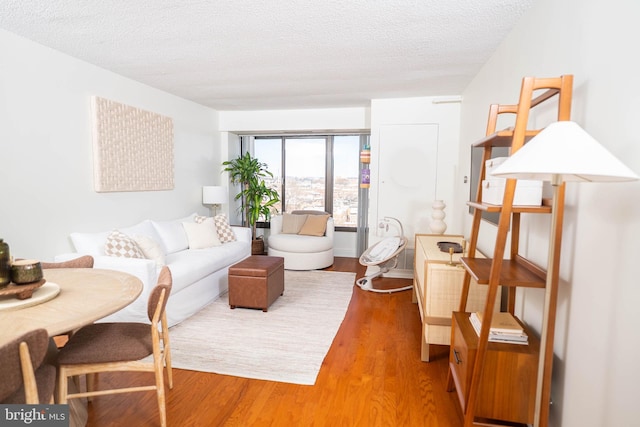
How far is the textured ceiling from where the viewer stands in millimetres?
2219

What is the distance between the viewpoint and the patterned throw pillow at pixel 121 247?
3.12 meters

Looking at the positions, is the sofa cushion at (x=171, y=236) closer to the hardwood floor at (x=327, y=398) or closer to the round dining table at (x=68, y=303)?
the hardwood floor at (x=327, y=398)

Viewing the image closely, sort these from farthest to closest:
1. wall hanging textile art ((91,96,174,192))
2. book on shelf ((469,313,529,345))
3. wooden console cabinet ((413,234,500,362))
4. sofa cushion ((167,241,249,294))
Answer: wall hanging textile art ((91,96,174,192)) → sofa cushion ((167,241,249,294)) → wooden console cabinet ((413,234,500,362)) → book on shelf ((469,313,529,345))

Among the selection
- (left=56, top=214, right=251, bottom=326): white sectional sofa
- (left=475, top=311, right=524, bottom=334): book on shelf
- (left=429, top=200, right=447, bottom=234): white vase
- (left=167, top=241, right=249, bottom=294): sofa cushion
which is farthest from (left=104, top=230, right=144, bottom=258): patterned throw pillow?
(left=429, top=200, right=447, bottom=234): white vase

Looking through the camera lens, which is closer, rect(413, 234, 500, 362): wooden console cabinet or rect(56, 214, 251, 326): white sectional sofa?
rect(413, 234, 500, 362): wooden console cabinet

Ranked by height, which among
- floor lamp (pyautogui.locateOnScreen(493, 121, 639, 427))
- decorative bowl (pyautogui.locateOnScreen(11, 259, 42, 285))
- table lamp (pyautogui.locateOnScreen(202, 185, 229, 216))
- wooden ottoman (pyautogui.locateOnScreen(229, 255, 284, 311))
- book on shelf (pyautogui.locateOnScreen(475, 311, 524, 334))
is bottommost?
wooden ottoman (pyautogui.locateOnScreen(229, 255, 284, 311))

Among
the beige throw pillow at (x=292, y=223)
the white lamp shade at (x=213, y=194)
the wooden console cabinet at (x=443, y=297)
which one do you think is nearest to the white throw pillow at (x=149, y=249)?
the white lamp shade at (x=213, y=194)

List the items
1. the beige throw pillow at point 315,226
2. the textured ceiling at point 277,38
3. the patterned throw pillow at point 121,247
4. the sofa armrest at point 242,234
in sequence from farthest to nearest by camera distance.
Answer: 1. the beige throw pillow at point 315,226
2. the sofa armrest at point 242,234
3. the patterned throw pillow at point 121,247
4. the textured ceiling at point 277,38

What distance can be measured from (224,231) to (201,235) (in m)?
0.38

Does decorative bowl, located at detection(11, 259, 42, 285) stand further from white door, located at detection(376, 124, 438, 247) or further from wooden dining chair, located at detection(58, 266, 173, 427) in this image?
white door, located at detection(376, 124, 438, 247)

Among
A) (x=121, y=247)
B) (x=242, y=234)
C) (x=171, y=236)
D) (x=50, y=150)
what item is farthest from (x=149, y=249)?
(x=242, y=234)

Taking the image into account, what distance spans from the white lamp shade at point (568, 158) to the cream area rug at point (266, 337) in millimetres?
1888

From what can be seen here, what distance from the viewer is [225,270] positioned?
4.13 meters

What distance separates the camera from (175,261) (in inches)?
144
